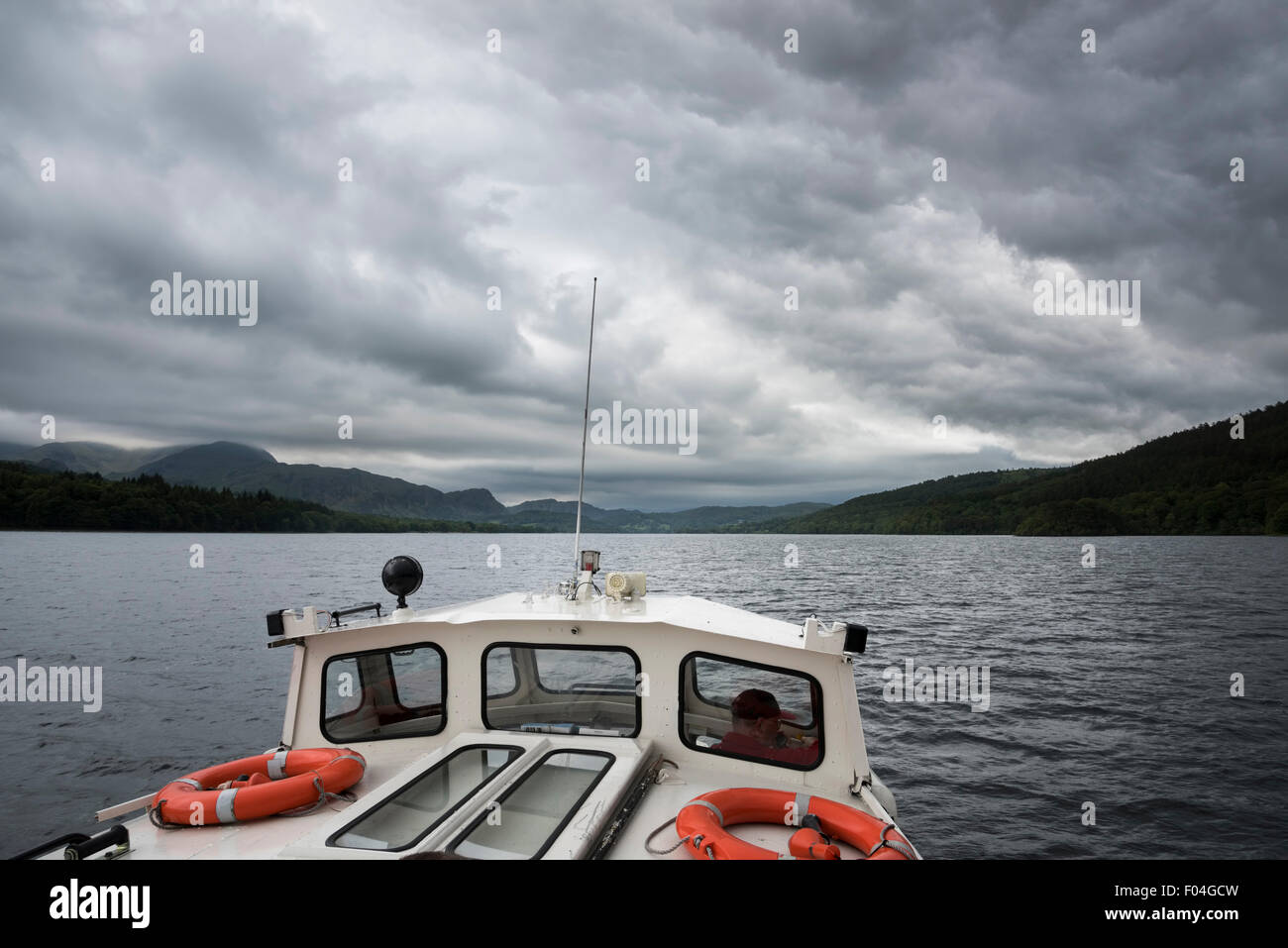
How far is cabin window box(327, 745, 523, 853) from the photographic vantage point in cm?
407

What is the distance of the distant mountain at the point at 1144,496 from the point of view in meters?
106

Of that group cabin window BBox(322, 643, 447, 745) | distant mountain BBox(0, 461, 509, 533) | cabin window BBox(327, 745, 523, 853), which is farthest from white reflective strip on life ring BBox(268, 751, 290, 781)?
distant mountain BBox(0, 461, 509, 533)

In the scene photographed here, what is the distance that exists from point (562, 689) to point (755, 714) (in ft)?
5.98

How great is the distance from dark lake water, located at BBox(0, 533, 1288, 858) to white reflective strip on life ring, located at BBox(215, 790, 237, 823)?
7.32m

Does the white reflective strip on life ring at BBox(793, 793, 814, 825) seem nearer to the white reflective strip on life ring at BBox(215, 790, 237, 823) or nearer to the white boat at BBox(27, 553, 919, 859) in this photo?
the white boat at BBox(27, 553, 919, 859)

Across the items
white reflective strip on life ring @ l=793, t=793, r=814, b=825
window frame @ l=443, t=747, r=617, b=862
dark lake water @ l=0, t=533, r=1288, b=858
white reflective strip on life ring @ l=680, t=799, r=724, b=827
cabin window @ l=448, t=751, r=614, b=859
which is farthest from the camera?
dark lake water @ l=0, t=533, r=1288, b=858

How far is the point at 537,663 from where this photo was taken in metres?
6.09

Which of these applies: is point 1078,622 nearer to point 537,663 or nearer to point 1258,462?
point 537,663

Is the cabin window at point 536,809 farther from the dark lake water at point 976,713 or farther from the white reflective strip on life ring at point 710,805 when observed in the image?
the dark lake water at point 976,713

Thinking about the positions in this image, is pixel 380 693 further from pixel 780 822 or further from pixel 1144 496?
pixel 1144 496

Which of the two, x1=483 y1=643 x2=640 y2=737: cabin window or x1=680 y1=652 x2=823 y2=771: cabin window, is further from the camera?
x1=483 y1=643 x2=640 y2=737: cabin window
